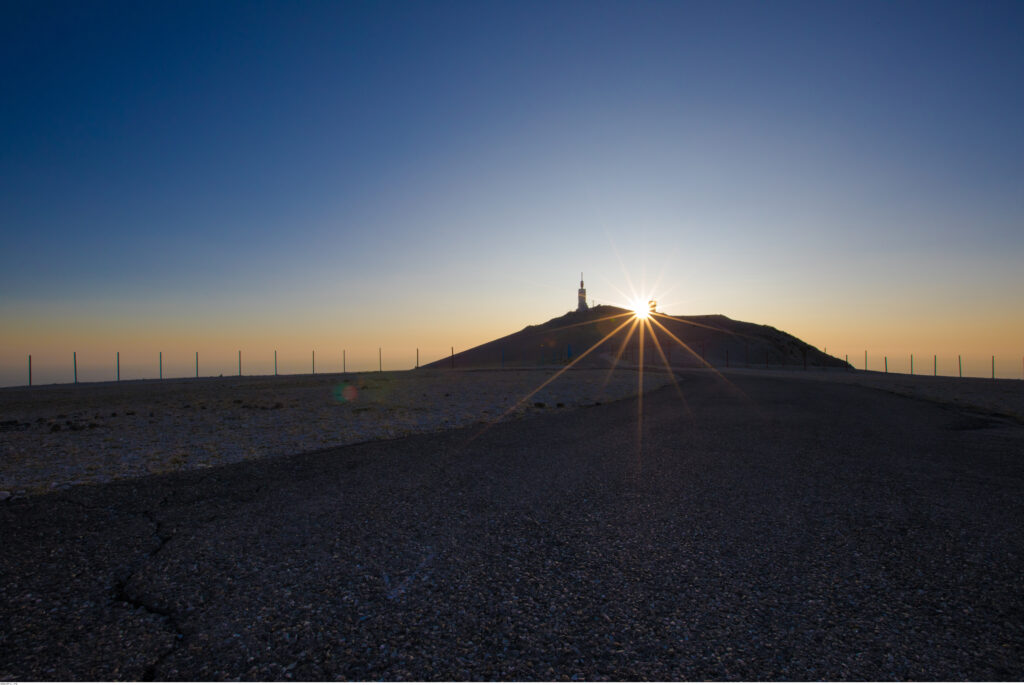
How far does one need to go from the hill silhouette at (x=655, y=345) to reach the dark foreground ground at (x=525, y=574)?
65.2 meters

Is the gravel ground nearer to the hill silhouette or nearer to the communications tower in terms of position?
the hill silhouette

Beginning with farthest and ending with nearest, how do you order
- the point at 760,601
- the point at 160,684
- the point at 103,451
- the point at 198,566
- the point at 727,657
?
the point at 103,451, the point at 198,566, the point at 760,601, the point at 727,657, the point at 160,684

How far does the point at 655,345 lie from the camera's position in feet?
302

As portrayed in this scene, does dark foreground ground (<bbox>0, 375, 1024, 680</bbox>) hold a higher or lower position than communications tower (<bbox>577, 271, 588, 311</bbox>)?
lower

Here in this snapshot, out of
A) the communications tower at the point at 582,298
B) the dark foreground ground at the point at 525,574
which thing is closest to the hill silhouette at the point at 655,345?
the communications tower at the point at 582,298

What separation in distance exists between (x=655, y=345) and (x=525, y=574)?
9109 centimetres

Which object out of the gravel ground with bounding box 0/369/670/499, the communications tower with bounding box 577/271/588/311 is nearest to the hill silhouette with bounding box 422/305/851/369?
the communications tower with bounding box 577/271/588/311

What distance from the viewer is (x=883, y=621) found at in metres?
3.38

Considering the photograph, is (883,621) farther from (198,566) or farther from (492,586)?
(198,566)

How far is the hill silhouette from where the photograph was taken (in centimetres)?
8294

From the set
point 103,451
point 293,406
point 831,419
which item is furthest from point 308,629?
point 293,406

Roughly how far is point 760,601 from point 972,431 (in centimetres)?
1221

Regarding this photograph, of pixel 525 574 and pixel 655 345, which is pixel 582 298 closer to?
pixel 655 345

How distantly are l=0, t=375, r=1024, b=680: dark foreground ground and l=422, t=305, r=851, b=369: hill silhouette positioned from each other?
6519 centimetres
